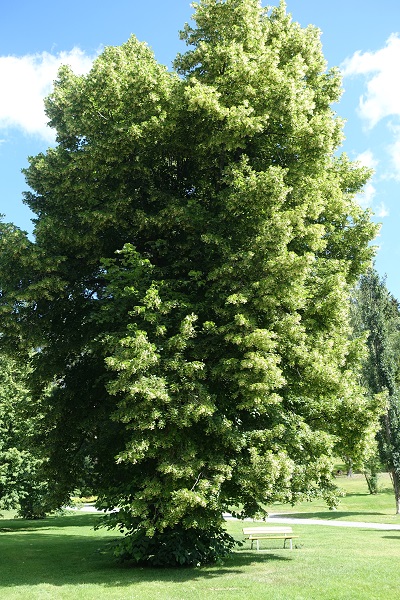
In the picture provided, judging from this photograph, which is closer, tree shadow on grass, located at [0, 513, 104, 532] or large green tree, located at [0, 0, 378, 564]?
large green tree, located at [0, 0, 378, 564]

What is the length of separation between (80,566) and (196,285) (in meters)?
8.39

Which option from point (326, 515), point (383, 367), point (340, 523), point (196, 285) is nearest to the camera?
point (196, 285)

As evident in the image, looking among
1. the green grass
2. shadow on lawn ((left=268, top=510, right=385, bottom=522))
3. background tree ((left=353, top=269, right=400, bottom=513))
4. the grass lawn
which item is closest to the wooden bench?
the grass lawn

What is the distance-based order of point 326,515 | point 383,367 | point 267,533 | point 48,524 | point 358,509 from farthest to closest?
point 358,509, point 383,367, point 326,515, point 48,524, point 267,533

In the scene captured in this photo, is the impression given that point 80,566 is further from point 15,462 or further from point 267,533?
point 15,462

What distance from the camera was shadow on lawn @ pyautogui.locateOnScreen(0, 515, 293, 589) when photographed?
12141 mm

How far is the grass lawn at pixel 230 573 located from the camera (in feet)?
33.3

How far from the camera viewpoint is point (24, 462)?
27641mm

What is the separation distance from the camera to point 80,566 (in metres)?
14.8

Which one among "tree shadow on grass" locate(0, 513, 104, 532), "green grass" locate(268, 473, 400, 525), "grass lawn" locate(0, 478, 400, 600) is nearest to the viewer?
"grass lawn" locate(0, 478, 400, 600)

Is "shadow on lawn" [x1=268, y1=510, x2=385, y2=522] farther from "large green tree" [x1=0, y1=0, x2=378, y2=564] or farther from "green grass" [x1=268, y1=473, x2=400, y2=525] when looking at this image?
"large green tree" [x1=0, y1=0, x2=378, y2=564]

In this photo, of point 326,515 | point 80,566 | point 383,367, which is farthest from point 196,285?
point 383,367

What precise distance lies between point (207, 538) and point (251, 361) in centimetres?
581

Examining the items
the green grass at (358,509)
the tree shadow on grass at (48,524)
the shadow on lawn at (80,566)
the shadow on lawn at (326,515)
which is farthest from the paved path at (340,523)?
the tree shadow on grass at (48,524)
